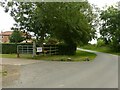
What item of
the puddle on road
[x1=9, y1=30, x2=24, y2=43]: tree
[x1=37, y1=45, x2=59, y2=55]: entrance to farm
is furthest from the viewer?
[x1=37, y1=45, x2=59, y2=55]: entrance to farm

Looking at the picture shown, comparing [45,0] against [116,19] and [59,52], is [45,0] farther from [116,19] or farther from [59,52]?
[116,19]

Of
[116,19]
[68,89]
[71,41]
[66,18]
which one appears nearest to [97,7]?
[116,19]

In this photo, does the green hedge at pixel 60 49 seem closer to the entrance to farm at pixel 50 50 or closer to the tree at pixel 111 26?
the entrance to farm at pixel 50 50

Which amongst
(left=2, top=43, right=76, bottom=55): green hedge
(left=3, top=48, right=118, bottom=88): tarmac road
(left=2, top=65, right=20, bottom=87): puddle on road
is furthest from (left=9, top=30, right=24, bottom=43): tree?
(left=2, top=65, right=20, bottom=87): puddle on road

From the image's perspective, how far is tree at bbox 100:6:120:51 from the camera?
196 ft

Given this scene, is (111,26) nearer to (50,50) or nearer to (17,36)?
(17,36)

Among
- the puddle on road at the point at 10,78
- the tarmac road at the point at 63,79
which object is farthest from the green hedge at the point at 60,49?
the puddle on road at the point at 10,78

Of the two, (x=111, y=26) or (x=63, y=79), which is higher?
(x=111, y=26)

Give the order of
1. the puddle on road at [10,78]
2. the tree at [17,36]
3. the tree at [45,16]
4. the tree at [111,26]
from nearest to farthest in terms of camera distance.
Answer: the puddle on road at [10,78] → the tree at [45,16] → the tree at [17,36] → the tree at [111,26]

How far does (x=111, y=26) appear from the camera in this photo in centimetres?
6238

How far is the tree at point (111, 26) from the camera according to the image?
5972 cm

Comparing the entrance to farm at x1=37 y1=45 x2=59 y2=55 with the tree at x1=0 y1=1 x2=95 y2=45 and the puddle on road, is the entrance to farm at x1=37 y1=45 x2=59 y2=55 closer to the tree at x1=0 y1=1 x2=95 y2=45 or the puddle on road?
the tree at x1=0 y1=1 x2=95 y2=45

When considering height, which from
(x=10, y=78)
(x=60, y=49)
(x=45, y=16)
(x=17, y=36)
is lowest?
(x=60, y=49)

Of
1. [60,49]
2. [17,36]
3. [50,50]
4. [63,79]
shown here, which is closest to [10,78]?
[63,79]
